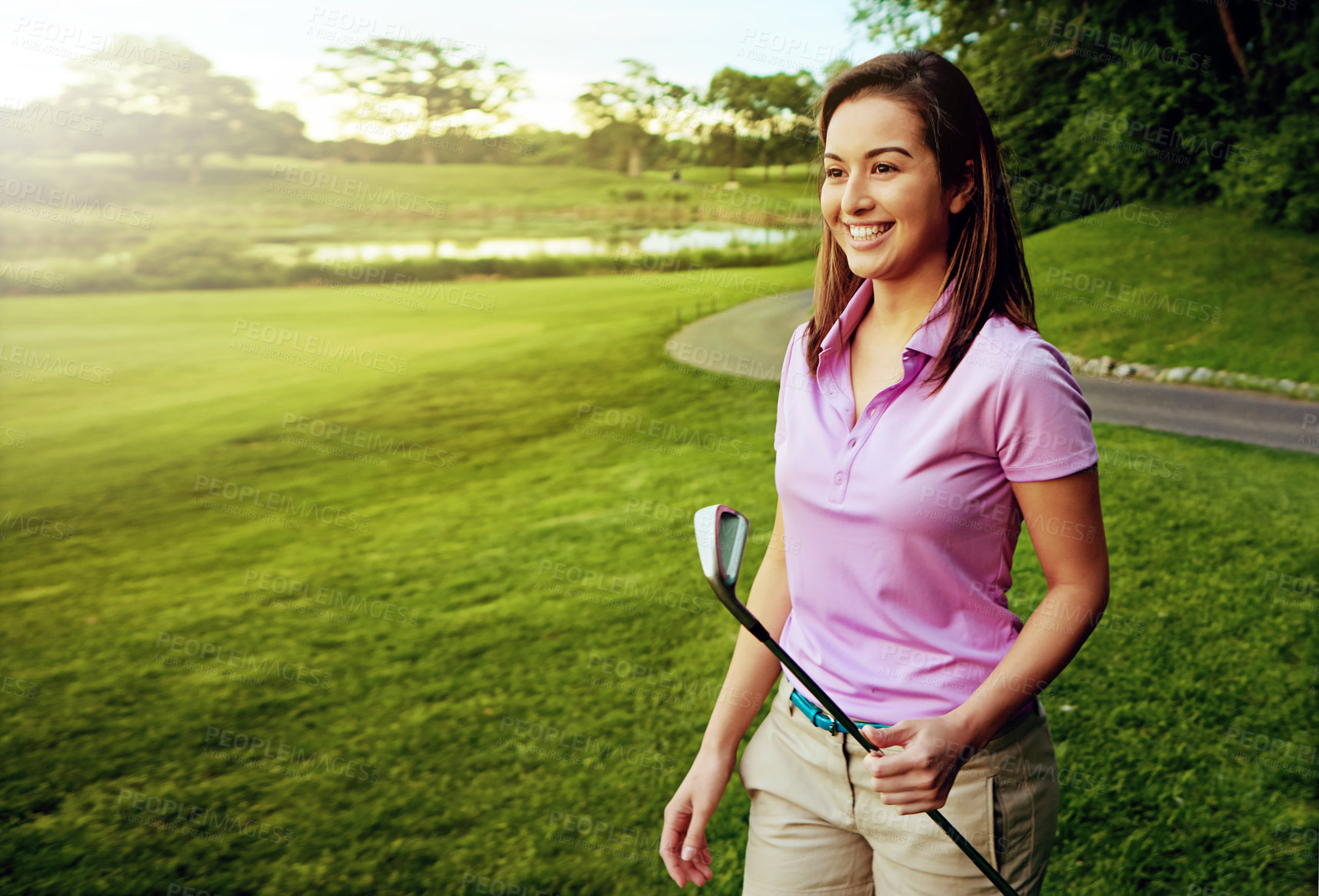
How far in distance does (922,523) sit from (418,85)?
1048 centimetres

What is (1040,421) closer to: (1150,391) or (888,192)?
(888,192)

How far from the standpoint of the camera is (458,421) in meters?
9.62

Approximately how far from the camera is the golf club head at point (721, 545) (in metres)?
1.07

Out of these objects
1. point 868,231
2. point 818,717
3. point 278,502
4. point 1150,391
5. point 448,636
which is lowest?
point 278,502

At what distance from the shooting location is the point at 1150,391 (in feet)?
29.2

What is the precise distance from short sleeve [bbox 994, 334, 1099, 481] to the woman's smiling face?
0.67 ft

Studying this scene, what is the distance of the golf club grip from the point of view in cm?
102

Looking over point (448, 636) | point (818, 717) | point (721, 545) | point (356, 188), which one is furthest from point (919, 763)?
point (356, 188)

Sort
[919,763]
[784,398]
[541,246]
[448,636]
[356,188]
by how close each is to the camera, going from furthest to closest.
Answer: [541,246]
[356,188]
[448,636]
[784,398]
[919,763]

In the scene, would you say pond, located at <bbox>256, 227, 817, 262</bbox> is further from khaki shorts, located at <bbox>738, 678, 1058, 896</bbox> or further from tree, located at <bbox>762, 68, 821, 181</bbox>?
khaki shorts, located at <bbox>738, 678, 1058, 896</bbox>

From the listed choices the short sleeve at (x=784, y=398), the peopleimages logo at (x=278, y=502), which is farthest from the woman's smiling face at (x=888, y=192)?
the peopleimages logo at (x=278, y=502)

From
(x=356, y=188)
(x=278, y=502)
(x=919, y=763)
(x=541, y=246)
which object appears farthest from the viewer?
(x=541, y=246)

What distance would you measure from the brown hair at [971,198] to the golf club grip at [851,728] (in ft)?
1.10

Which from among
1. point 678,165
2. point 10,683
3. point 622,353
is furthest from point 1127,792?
point 678,165
